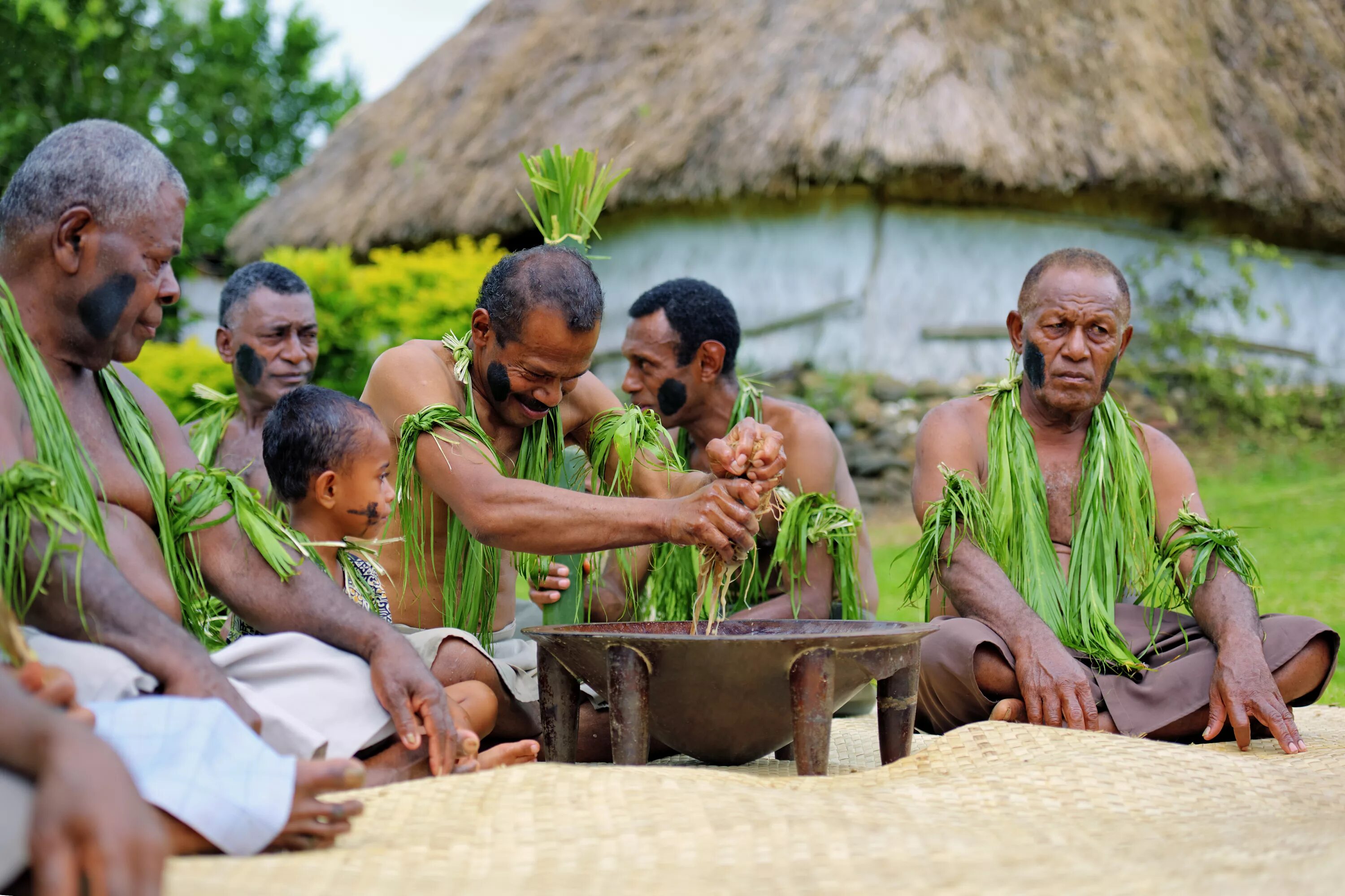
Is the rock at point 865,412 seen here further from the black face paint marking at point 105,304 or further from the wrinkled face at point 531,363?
the black face paint marking at point 105,304

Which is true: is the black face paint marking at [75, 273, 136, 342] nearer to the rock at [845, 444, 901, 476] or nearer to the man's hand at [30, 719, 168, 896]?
the man's hand at [30, 719, 168, 896]

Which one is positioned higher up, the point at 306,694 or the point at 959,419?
the point at 959,419

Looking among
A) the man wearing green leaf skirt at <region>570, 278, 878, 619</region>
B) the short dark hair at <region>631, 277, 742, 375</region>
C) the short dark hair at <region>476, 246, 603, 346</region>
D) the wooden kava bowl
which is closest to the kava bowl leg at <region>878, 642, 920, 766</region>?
the wooden kava bowl

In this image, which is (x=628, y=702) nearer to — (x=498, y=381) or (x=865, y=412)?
(x=498, y=381)

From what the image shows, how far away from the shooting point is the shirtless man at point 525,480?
10.2ft

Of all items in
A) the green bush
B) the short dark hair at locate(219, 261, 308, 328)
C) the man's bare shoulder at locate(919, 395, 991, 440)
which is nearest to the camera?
the man's bare shoulder at locate(919, 395, 991, 440)

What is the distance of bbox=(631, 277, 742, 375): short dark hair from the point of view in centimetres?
466

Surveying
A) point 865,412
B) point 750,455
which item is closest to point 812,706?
point 750,455

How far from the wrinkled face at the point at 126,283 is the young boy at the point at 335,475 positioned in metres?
0.55

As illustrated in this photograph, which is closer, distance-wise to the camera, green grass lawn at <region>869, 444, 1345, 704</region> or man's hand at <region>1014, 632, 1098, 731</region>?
man's hand at <region>1014, 632, 1098, 731</region>

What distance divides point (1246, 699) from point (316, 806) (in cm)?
260

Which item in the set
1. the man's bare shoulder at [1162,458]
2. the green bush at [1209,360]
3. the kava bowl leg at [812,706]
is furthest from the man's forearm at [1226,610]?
the green bush at [1209,360]

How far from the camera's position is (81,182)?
2.62 meters

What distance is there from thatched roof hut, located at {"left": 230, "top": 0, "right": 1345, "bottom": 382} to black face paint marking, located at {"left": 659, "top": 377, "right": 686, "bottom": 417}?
4819mm
